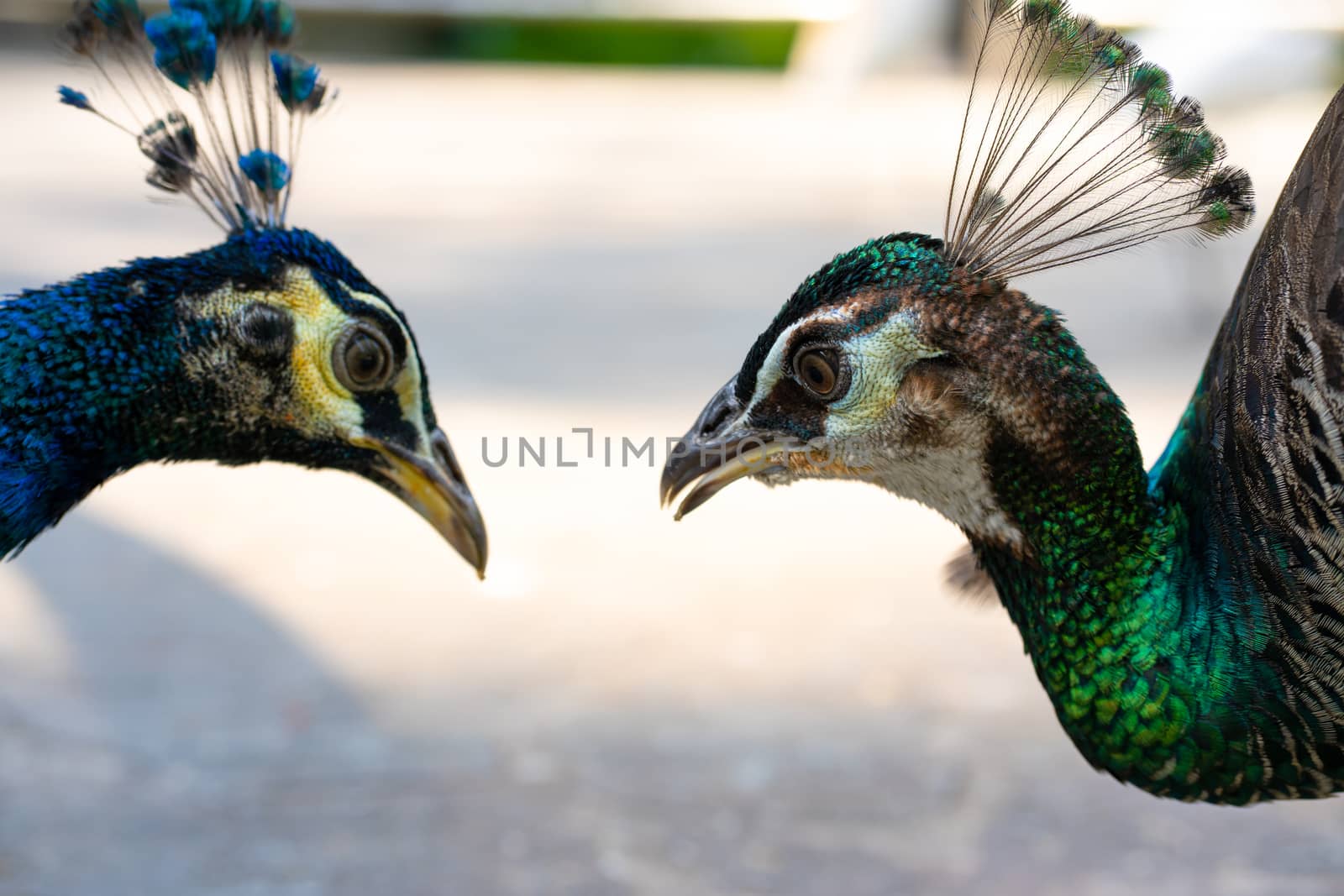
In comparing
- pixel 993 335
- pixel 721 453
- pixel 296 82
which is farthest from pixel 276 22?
pixel 993 335

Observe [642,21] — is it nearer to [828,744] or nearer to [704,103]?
[704,103]

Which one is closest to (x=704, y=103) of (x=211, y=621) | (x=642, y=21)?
(x=642, y=21)

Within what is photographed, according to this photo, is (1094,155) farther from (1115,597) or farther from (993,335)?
(1115,597)

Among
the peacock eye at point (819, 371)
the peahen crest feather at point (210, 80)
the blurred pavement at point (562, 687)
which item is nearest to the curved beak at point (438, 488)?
the peahen crest feather at point (210, 80)

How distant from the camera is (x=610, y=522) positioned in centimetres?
257

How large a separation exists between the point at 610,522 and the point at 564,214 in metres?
2.22

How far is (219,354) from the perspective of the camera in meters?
1.17

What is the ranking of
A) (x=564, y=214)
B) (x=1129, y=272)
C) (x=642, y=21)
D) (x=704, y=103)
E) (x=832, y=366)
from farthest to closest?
(x=642, y=21) < (x=704, y=103) < (x=564, y=214) < (x=1129, y=272) < (x=832, y=366)

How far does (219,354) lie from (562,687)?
3.22ft

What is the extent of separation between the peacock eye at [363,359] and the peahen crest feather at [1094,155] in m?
0.47

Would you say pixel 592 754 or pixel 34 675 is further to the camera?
pixel 34 675

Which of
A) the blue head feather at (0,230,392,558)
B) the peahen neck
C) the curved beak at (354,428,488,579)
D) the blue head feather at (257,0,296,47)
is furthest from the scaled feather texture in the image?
the blue head feather at (257,0,296,47)

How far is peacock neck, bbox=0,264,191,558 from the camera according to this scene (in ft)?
3.74

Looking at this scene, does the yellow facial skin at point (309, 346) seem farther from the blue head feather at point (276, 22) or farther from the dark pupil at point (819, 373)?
the dark pupil at point (819, 373)
